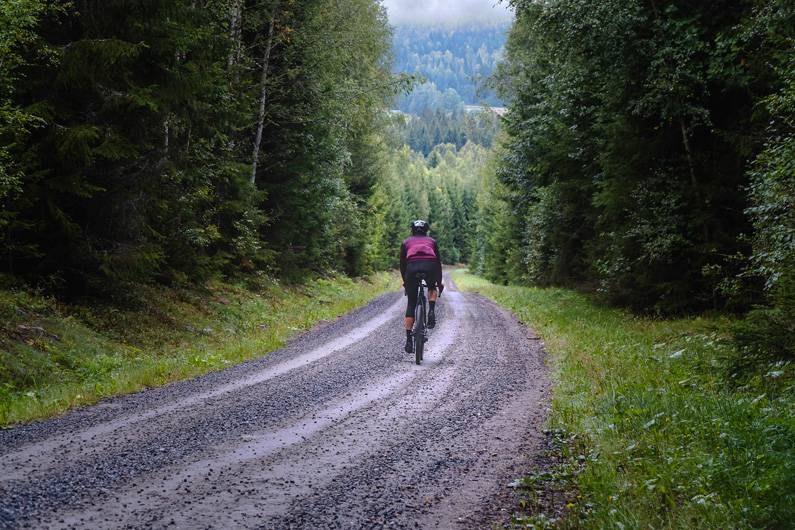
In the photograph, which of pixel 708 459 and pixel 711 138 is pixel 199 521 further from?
pixel 711 138

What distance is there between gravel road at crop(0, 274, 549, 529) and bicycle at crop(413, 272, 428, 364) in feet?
2.00

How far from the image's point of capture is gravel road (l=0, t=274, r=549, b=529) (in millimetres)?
3957

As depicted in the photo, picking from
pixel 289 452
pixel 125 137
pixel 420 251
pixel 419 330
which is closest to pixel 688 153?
pixel 420 251

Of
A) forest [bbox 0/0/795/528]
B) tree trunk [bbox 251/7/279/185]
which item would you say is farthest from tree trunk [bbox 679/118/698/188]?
tree trunk [bbox 251/7/279/185]

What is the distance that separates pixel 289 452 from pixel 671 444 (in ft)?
10.9

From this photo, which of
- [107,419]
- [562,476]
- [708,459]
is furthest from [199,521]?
[708,459]

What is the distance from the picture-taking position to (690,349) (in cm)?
922

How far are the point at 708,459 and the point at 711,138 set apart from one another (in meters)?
11.1

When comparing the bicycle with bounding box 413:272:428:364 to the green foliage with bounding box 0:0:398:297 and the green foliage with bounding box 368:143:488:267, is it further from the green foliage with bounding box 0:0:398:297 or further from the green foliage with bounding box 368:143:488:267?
the green foliage with bounding box 368:143:488:267

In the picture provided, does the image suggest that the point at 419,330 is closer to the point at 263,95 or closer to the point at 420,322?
the point at 420,322

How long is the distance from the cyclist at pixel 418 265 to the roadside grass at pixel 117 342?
326 cm

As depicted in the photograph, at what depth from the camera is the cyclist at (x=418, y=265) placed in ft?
34.8

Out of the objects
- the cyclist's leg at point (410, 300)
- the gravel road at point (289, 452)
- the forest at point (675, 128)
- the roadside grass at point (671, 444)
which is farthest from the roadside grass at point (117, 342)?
the forest at point (675, 128)

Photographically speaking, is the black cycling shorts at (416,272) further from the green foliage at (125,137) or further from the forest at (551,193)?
the green foliage at (125,137)
